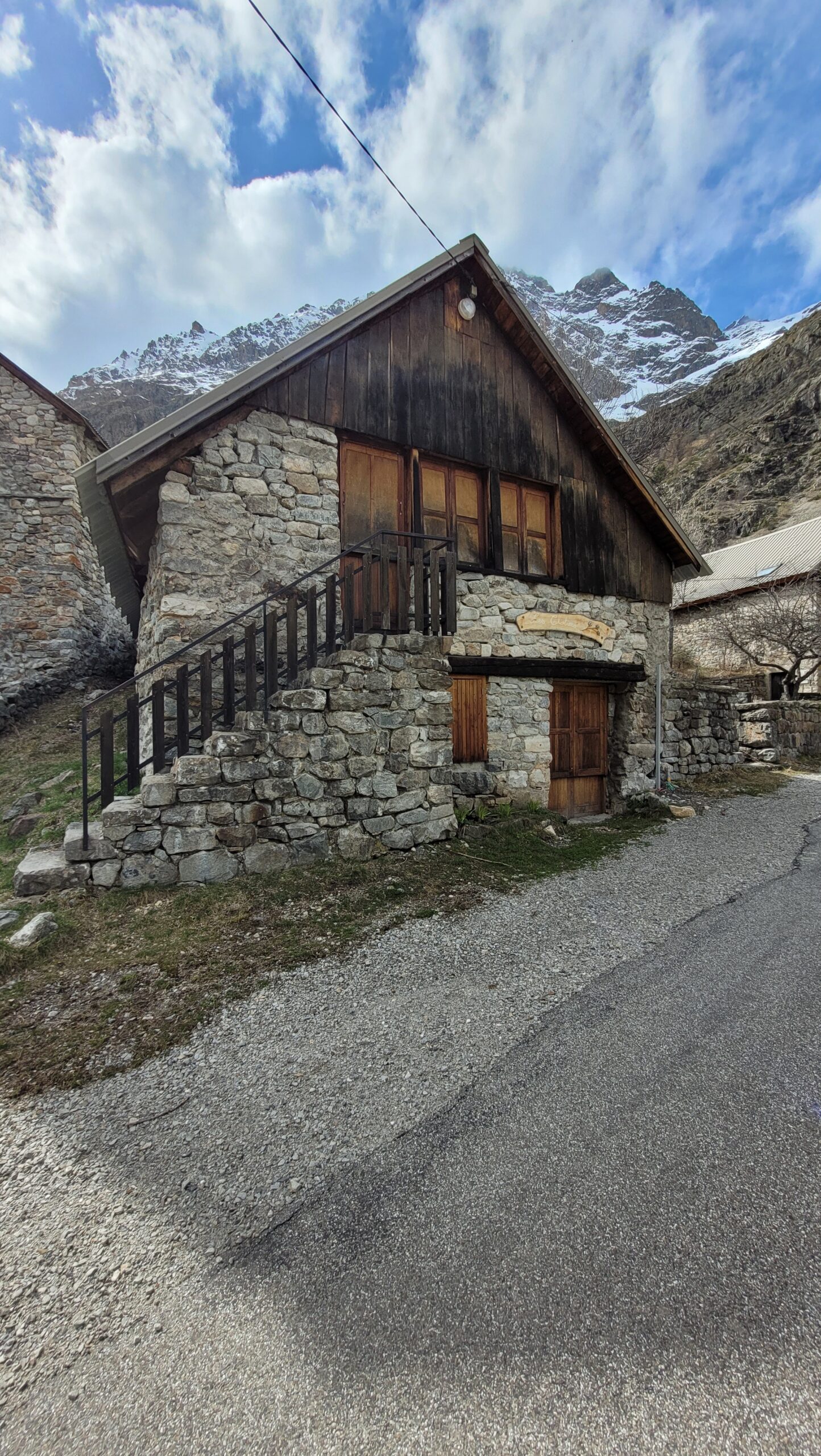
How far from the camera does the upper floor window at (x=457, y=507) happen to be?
301 inches

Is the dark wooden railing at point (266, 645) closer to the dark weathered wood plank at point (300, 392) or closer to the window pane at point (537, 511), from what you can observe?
the dark weathered wood plank at point (300, 392)

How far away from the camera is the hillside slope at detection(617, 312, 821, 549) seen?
3356cm

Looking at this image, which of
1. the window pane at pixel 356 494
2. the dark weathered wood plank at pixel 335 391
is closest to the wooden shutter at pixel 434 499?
the window pane at pixel 356 494

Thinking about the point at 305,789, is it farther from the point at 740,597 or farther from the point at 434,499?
the point at 740,597

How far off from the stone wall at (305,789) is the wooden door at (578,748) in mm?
3059

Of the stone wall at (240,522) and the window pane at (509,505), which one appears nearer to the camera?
the stone wall at (240,522)

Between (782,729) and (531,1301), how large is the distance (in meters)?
16.0

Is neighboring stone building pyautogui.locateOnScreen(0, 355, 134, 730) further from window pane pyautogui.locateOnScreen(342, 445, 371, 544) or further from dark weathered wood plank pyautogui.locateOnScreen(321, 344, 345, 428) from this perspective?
window pane pyautogui.locateOnScreen(342, 445, 371, 544)

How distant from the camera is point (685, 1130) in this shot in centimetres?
231

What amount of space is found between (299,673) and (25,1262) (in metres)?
4.57

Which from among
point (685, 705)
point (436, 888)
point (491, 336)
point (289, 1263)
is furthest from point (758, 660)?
point (289, 1263)

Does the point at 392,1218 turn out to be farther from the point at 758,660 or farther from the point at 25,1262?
the point at 758,660

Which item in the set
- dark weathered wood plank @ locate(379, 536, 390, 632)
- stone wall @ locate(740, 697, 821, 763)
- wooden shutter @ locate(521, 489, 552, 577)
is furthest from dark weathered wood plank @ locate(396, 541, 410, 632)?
stone wall @ locate(740, 697, 821, 763)

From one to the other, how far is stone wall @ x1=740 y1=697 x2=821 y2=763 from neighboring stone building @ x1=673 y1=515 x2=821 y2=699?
386cm
